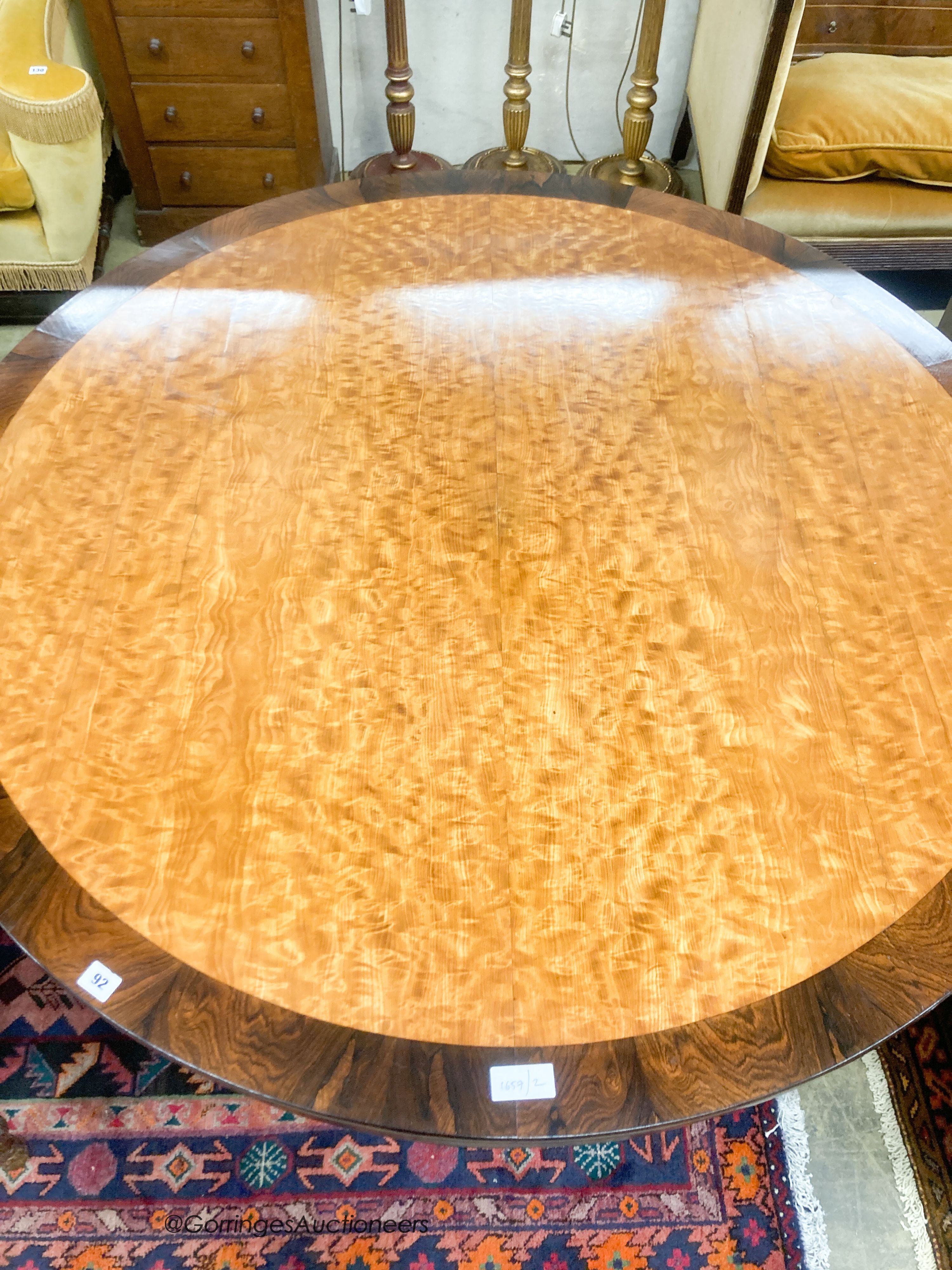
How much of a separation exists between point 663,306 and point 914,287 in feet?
3.87

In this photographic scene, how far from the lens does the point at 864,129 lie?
70.8 inches

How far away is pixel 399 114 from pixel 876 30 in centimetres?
103

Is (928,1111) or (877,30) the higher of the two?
(877,30)

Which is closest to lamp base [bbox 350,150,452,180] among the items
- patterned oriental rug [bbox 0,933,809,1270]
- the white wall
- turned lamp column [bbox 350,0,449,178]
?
turned lamp column [bbox 350,0,449,178]

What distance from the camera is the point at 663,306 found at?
1175mm

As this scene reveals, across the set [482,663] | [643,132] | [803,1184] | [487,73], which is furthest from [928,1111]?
[487,73]

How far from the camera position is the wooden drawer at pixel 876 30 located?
1969 mm

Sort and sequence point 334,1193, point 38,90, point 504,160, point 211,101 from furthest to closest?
point 504,160, point 211,101, point 38,90, point 334,1193

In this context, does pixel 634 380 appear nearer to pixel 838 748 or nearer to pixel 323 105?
pixel 838 748

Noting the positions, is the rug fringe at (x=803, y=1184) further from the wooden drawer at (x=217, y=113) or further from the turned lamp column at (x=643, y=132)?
the wooden drawer at (x=217, y=113)

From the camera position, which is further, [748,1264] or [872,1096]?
[872,1096]

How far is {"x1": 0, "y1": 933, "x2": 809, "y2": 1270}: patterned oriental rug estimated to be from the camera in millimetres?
1052

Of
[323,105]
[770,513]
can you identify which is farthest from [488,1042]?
[323,105]

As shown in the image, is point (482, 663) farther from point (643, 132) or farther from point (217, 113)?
point (643, 132)
